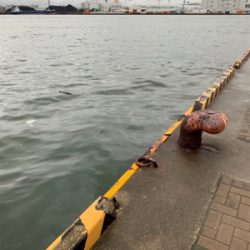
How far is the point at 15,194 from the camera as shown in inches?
188

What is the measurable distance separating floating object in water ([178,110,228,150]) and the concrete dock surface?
169 mm

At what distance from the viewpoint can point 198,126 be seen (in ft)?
15.4

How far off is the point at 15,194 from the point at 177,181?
284 cm

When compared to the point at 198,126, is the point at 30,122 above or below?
Answer: below

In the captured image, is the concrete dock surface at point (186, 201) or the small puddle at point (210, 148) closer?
the concrete dock surface at point (186, 201)

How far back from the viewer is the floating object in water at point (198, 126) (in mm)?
4586

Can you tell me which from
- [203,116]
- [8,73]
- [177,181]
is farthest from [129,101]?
[8,73]

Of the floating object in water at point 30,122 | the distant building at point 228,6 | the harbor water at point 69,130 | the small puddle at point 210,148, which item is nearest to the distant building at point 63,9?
the distant building at point 228,6

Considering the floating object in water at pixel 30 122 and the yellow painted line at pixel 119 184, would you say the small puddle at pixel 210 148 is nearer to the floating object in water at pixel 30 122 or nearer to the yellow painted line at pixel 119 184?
the yellow painted line at pixel 119 184

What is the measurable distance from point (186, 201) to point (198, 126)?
1472mm

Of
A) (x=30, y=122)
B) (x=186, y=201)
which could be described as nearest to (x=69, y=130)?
(x=30, y=122)

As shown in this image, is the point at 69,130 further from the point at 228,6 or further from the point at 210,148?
the point at 228,6

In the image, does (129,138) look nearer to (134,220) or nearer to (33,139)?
(33,139)

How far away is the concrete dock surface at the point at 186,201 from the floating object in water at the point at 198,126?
0.56 ft
